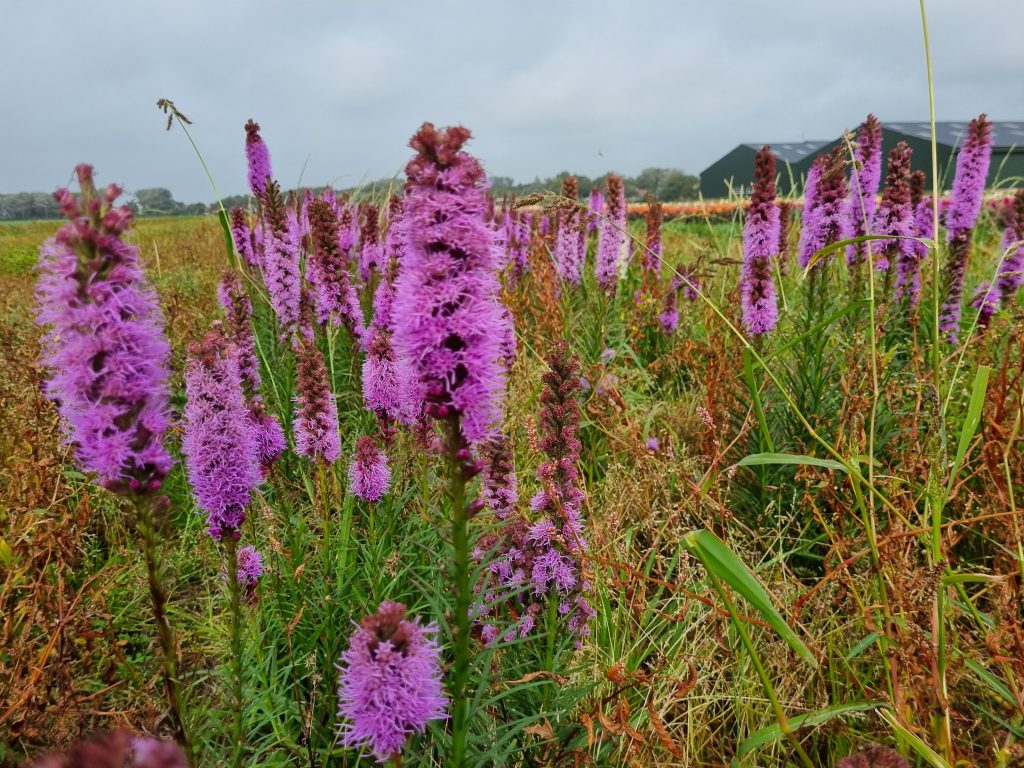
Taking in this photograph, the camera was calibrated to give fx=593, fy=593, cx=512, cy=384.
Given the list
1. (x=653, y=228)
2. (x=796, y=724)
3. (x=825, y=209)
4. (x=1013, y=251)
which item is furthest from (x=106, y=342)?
(x=653, y=228)

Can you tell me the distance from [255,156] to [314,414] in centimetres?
427

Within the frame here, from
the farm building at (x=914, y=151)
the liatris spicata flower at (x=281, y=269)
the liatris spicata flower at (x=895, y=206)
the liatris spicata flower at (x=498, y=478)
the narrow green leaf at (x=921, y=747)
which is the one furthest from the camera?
the farm building at (x=914, y=151)

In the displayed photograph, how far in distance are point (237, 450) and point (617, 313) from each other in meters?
5.34

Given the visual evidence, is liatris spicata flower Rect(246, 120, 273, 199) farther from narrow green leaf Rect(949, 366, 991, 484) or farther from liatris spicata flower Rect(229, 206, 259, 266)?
narrow green leaf Rect(949, 366, 991, 484)

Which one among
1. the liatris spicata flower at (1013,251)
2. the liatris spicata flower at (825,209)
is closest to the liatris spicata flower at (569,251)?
the liatris spicata flower at (825,209)

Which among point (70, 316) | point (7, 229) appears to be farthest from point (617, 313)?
point (7, 229)

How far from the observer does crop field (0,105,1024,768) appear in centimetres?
138

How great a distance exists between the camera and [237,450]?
6.02ft

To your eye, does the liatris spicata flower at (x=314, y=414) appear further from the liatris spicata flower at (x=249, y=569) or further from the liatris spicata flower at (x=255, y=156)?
the liatris spicata flower at (x=255, y=156)

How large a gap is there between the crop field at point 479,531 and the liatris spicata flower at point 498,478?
0.05ft

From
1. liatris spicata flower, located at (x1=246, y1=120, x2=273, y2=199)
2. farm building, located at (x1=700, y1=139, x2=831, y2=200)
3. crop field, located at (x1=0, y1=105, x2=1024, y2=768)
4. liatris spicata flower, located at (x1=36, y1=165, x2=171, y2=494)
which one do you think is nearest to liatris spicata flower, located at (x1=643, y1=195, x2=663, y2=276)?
crop field, located at (x1=0, y1=105, x2=1024, y2=768)

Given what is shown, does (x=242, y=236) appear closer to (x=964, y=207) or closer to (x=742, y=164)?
(x=964, y=207)

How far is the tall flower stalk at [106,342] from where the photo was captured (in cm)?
126

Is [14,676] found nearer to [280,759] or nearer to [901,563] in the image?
[280,759]
